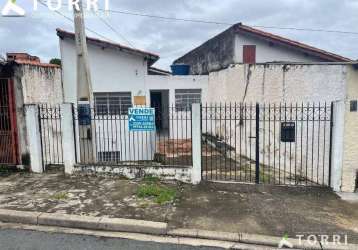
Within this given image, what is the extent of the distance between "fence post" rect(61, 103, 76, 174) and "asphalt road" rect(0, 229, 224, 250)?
276 centimetres

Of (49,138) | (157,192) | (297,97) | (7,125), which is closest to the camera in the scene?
(157,192)

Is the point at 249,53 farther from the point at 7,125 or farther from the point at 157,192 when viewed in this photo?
the point at 7,125

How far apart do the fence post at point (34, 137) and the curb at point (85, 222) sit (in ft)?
8.43

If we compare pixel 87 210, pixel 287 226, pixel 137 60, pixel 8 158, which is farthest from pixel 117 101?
pixel 287 226

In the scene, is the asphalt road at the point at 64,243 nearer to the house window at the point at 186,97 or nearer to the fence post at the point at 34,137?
the fence post at the point at 34,137

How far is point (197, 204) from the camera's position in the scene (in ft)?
18.4

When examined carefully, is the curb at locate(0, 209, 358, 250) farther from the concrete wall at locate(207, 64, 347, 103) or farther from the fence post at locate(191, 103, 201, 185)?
the concrete wall at locate(207, 64, 347, 103)

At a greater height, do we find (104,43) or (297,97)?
(104,43)

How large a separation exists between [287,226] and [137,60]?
10155mm

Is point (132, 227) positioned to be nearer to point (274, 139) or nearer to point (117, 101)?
point (274, 139)

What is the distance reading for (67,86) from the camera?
12.7 metres

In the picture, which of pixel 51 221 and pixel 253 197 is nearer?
pixel 51 221

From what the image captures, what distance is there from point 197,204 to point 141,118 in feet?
8.86

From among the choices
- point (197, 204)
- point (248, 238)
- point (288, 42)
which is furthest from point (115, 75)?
point (248, 238)
